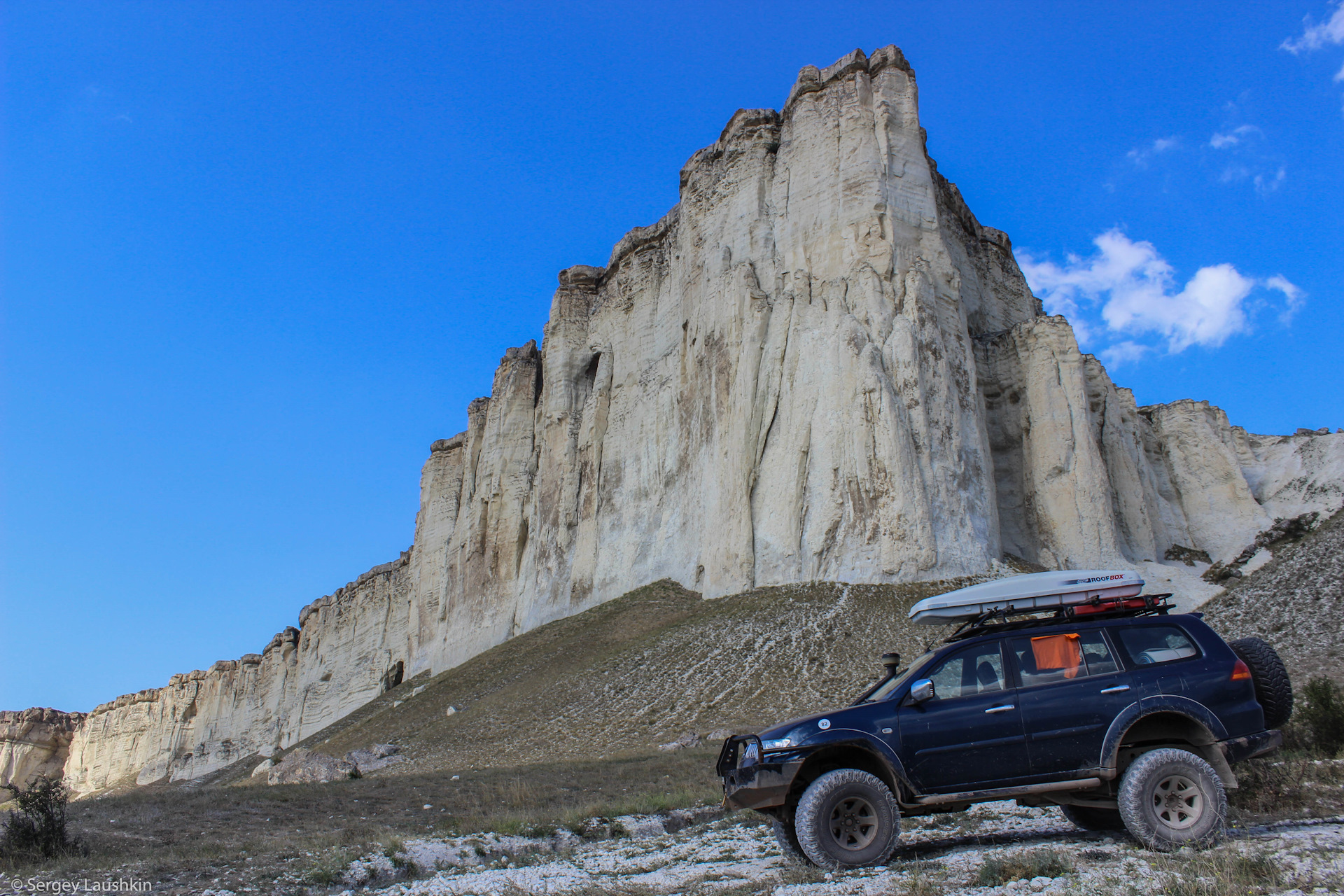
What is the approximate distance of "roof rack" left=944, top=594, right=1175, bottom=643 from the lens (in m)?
7.07

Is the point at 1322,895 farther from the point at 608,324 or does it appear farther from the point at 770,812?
the point at 608,324

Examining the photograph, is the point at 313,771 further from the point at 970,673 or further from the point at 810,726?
the point at 970,673

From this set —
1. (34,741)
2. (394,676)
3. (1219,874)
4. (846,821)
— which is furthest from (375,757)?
(34,741)

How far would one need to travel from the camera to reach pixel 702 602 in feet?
108

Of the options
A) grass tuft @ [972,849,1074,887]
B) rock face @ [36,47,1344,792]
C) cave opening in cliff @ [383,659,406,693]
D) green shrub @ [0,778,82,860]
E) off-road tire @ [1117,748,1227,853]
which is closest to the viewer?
grass tuft @ [972,849,1074,887]

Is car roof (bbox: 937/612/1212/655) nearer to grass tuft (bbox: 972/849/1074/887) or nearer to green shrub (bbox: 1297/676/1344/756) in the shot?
grass tuft (bbox: 972/849/1074/887)

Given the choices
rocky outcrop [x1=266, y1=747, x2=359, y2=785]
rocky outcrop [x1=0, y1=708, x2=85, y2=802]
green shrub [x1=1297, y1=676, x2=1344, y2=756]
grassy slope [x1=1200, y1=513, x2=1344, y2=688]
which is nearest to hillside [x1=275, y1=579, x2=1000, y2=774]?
rocky outcrop [x1=266, y1=747, x2=359, y2=785]

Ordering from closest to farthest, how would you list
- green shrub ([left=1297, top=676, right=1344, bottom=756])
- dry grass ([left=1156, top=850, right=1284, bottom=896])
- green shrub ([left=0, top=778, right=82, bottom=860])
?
dry grass ([left=1156, top=850, right=1284, bottom=896]) → green shrub ([left=0, top=778, right=82, bottom=860]) → green shrub ([left=1297, top=676, right=1344, bottom=756])

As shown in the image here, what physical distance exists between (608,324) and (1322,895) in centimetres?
4735

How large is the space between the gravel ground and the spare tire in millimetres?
796

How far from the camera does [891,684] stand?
7.35 metres

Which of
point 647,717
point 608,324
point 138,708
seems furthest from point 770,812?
point 138,708

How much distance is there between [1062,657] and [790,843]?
8.30 ft

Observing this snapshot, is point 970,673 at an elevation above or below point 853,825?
above
